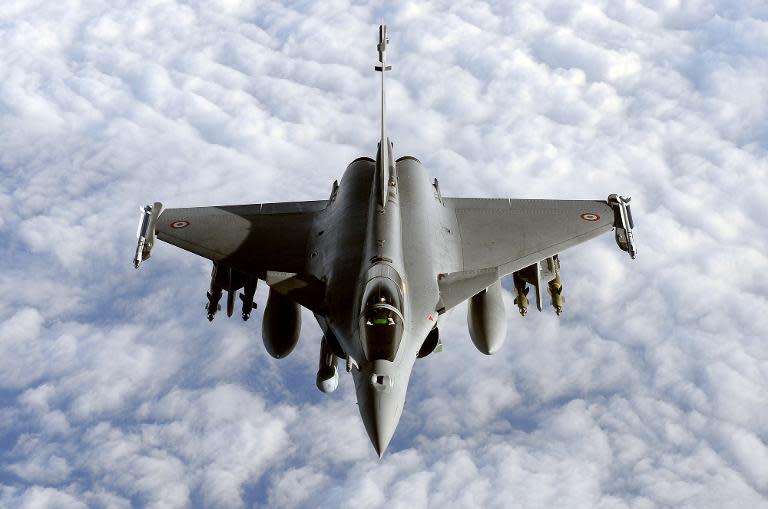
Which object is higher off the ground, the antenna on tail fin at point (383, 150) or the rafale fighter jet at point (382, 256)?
the antenna on tail fin at point (383, 150)

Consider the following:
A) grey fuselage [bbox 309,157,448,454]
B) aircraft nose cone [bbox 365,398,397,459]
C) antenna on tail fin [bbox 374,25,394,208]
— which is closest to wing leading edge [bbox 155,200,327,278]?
grey fuselage [bbox 309,157,448,454]

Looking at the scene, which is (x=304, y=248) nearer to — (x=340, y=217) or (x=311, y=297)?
(x=340, y=217)

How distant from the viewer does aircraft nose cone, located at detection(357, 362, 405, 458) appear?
42.1 feet

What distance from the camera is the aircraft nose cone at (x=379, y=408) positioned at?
12.8 meters

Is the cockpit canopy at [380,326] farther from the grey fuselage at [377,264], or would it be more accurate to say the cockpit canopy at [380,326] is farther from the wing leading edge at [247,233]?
the wing leading edge at [247,233]

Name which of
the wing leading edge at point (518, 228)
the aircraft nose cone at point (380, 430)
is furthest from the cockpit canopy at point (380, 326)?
the wing leading edge at point (518, 228)

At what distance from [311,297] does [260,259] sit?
3.47 m

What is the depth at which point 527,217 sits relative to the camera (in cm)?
2002

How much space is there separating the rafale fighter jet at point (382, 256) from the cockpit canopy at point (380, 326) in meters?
0.02

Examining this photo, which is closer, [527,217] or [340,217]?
[340,217]

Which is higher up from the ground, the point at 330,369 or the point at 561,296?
the point at 561,296

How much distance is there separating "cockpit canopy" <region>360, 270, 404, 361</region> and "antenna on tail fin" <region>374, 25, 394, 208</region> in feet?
13.5

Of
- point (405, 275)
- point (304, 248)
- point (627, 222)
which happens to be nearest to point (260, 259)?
point (304, 248)

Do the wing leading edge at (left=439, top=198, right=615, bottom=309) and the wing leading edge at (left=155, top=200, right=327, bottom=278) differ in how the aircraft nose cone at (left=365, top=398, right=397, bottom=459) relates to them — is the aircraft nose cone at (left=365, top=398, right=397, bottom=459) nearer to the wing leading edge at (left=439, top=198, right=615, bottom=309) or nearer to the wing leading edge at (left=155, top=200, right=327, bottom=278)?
the wing leading edge at (left=439, top=198, right=615, bottom=309)
